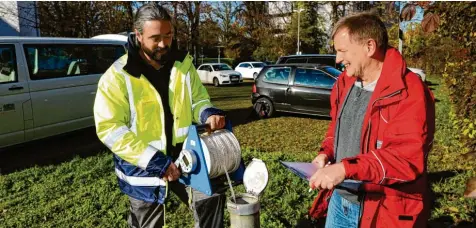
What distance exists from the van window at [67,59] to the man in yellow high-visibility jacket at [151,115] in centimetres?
481

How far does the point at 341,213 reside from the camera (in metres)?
2.24

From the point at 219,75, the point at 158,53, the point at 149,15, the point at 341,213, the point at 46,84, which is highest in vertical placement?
the point at 149,15

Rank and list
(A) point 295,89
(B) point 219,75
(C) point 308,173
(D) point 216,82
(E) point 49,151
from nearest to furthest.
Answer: (C) point 308,173, (E) point 49,151, (A) point 295,89, (B) point 219,75, (D) point 216,82

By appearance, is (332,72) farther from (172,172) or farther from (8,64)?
(172,172)

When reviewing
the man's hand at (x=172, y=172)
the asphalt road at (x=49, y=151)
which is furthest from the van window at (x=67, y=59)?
the man's hand at (x=172, y=172)

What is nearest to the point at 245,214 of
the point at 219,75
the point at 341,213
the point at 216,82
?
the point at 341,213

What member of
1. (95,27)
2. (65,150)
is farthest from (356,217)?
(95,27)

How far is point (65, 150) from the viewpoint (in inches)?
278

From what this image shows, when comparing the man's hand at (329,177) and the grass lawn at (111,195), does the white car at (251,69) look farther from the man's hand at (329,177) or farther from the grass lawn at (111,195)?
the man's hand at (329,177)

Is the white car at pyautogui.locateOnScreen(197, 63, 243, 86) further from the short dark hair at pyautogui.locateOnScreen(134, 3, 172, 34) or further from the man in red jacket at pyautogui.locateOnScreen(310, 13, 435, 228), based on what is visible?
the man in red jacket at pyautogui.locateOnScreen(310, 13, 435, 228)

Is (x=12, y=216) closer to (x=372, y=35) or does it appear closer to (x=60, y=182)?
(x=60, y=182)

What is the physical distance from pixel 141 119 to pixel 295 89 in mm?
8035

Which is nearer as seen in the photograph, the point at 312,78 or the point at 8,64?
the point at 8,64

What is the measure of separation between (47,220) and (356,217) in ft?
11.0
